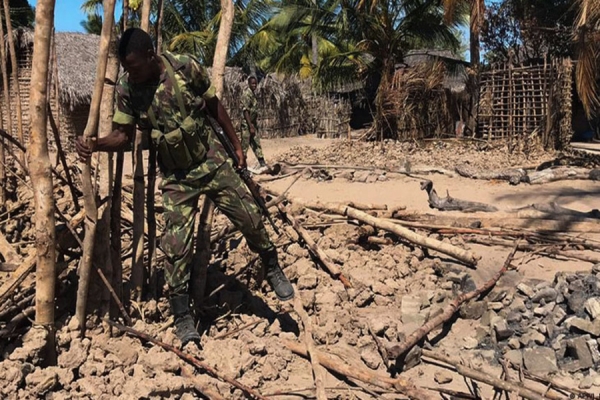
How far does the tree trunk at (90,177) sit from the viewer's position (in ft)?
8.98

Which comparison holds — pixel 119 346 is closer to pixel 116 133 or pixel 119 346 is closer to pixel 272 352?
pixel 272 352

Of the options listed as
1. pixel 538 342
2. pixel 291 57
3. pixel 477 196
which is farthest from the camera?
pixel 291 57

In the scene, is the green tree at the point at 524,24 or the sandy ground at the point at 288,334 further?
the green tree at the point at 524,24

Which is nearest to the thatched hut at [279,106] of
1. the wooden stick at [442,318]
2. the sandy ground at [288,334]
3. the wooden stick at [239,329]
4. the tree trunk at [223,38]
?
the sandy ground at [288,334]

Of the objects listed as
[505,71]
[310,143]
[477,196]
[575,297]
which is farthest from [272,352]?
[310,143]

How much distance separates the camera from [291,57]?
80.8ft

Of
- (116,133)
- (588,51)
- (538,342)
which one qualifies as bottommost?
Answer: (538,342)

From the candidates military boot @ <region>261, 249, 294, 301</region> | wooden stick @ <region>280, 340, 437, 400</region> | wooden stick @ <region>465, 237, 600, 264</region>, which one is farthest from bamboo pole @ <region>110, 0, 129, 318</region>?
wooden stick @ <region>465, 237, 600, 264</region>

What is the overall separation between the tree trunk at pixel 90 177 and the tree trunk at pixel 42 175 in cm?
18

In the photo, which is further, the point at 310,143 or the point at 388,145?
the point at 310,143

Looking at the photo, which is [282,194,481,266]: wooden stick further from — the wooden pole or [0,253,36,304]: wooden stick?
[0,253,36,304]: wooden stick

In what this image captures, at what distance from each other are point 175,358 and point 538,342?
2.24 m

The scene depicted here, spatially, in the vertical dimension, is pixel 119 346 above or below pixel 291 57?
below

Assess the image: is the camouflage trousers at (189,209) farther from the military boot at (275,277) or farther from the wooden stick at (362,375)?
the wooden stick at (362,375)
